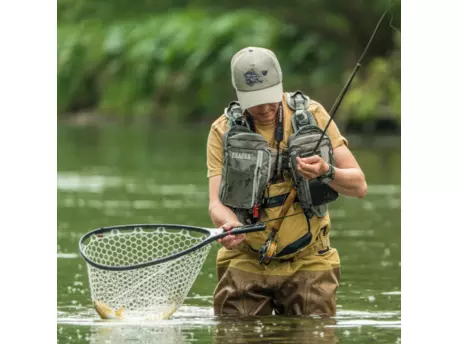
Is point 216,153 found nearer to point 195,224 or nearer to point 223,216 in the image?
point 223,216

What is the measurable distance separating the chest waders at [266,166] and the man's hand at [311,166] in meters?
0.30

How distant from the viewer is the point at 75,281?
1136 cm

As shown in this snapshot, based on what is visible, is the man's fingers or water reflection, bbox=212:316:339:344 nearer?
the man's fingers

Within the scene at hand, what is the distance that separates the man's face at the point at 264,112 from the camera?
28.1 ft

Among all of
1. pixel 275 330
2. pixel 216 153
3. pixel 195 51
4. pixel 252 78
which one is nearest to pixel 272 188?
pixel 216 153

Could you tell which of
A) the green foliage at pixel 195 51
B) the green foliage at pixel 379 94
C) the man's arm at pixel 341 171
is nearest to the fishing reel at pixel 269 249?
the man's arm at pixel 341 171

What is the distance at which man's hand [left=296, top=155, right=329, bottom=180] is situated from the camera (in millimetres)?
8141

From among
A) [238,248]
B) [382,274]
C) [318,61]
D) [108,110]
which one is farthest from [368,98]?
[238,248]

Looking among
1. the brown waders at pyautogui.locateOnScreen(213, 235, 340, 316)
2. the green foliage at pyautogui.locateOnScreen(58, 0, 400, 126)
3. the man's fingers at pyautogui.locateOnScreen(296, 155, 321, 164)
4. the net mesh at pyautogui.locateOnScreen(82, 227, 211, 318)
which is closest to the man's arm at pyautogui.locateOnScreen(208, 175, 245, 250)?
the net mesh at pyautogui.locateOnScreen(82, 227, 211, 318)

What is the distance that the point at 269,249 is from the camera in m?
8.67

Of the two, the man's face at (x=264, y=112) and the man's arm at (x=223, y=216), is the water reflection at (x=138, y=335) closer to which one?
the man's arm at (x=223, y=216)

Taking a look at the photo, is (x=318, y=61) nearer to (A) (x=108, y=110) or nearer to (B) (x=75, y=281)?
(A) (x=108, y=110)

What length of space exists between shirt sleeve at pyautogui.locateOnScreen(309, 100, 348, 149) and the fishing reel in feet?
2.18

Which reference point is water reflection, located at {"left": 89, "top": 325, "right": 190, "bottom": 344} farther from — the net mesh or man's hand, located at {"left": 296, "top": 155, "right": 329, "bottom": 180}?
man's hand, located at {"left": 296, "top": 155, "right": 329, "bottom": 180}
